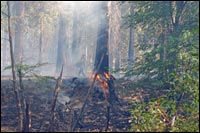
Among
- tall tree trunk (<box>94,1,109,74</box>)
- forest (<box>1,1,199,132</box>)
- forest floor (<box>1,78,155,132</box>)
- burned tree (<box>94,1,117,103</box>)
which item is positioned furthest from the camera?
Result: tall tree trunk (<box>94,1,109,74</box>)

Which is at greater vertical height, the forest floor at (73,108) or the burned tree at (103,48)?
the burned tree at (103,48)

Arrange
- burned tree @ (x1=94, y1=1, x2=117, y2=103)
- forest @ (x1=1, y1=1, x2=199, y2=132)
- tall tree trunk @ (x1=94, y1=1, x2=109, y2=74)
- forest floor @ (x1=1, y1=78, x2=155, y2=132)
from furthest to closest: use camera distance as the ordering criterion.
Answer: tall tree trunk @ (x1=94, y1=1, x2=109, y2=74), burned tree @ (x1=94, y1=1, x2=117, y2=103), forest floor @ (x1=1, y1=78, x2=155, y2=132), forest @ (x1=1, y1=1, x2=199, y2=132)

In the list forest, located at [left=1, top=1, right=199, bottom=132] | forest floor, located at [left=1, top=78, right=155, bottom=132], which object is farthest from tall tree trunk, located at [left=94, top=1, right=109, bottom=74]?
forest floor, located at [left=1, top=78, right=155, bottom=132]

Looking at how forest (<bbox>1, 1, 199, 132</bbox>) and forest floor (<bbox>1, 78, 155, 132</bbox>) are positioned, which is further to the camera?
forest floor (<bbox>1, 78, 155, 132</bbox>)

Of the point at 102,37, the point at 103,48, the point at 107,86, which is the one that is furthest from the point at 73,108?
the point at 102,37

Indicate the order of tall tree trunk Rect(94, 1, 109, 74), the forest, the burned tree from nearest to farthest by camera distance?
the forest → the burned tree → tall tree trunk Rect(94, 1, 109, 74)

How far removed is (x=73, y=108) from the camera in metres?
11.5

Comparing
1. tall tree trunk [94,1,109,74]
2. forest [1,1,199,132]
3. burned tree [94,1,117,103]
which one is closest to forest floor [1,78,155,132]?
forest [1,1,199,132]

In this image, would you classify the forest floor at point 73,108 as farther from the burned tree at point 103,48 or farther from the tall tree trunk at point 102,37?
the tall tree trunk at point 102,37

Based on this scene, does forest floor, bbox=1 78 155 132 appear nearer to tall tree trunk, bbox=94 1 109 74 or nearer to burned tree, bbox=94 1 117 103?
burned tree, bbox=94 1 117 103

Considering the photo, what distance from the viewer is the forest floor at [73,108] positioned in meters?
10.7

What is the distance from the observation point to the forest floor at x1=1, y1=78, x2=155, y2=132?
10.7 metres

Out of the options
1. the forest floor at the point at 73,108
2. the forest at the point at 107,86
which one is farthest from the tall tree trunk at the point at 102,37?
the forest floor at the point at 73,108

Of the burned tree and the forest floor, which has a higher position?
the burned tree
